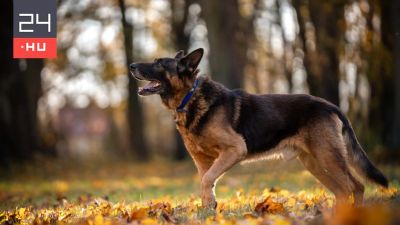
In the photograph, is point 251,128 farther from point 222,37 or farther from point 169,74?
point 222,37

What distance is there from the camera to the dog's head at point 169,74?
7594 millimetres

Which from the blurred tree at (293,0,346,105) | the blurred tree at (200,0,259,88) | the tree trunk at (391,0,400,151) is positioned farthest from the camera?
the blurred tree at (200,0,259,88)

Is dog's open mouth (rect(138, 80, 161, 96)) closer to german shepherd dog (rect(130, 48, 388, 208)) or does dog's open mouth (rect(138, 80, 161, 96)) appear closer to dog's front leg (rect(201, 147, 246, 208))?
german shepherd dog (rect(130, 48, 388, 208))

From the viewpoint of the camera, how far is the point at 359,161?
7.22 m

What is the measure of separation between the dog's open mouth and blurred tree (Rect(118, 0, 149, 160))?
780 inches

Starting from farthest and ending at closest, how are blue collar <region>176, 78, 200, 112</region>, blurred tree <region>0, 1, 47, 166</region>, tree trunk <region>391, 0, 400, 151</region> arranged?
blurred tree <region>0, 1, 47, 166</region>, tree trunk <region>391, 0, 400, 151</region>, blue collar <region>176, 78, 200, 112</region>

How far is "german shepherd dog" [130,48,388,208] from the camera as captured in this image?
7.13 m

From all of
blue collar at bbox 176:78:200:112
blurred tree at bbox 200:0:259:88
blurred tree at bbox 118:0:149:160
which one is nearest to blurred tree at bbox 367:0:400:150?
blurred tree at bbox 200:0:259:88

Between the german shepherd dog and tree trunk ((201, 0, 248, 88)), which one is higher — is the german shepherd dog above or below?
below

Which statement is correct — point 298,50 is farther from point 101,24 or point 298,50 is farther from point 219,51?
point 101,24

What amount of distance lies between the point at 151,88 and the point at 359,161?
300 cm

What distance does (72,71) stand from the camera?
3016cm

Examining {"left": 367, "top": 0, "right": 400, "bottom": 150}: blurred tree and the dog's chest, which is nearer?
the dog's chest

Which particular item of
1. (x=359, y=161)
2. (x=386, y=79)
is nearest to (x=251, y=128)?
(x=359, y=161)
